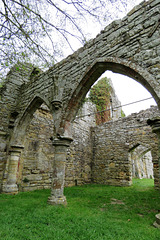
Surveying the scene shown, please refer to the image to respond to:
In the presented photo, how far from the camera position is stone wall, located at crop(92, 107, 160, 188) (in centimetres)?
789

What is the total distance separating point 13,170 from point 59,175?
2.57m

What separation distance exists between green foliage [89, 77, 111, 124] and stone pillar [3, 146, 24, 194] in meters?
8.08

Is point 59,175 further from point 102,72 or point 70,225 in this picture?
point 102,72

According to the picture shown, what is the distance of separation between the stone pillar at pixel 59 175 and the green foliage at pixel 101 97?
28.8ft

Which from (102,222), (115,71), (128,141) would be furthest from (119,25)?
(128,141)

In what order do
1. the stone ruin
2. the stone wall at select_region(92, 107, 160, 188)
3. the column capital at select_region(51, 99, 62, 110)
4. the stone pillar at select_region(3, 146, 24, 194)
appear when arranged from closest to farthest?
1. the stone ruin
2. the column capital at select_region(51, 99, 62, 110)
3. the stone pillar at select_region(3, 146, 24, 194)
4. the stone wall at select_region(92, 107, 160, 188)

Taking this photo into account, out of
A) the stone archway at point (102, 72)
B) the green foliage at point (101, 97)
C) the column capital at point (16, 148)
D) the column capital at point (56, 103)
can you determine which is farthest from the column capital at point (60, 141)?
the green foliage at point (101, 97)

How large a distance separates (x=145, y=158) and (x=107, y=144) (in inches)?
256

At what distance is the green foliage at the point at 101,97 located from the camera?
1318 cm

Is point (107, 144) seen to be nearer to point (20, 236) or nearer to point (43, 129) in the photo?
point (43, 129)

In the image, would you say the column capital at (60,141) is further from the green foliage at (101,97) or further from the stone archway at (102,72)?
the green foliage at (101,97)

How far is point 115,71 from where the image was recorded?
3.94 m

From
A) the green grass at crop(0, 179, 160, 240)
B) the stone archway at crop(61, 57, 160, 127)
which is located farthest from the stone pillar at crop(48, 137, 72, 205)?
the stone archway at crop(61, 57, 160, 127)

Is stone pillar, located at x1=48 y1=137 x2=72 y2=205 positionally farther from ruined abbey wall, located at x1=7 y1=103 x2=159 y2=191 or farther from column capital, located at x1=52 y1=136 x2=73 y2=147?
ruined abbey wall, located at x1=7 y1=103 x2=159 y2=191
